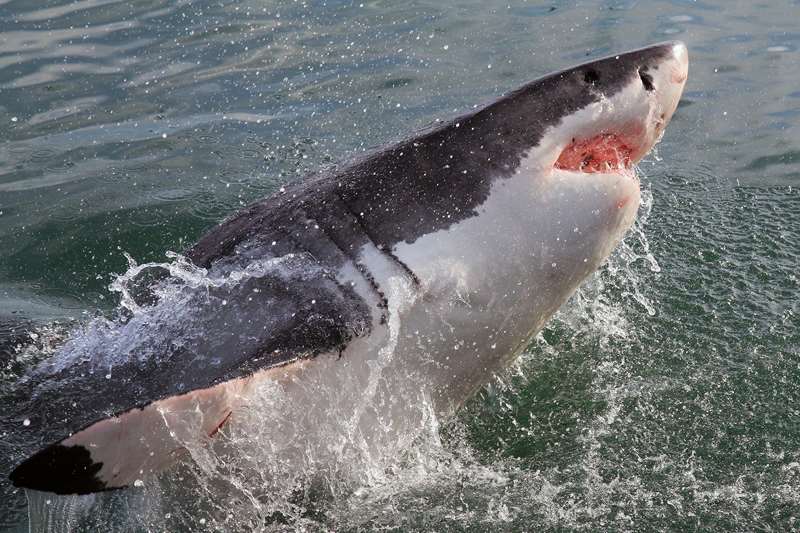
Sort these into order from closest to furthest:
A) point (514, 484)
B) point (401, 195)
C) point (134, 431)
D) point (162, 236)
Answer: point (134, 431)
point (401, 195)
point (514, 484)
point (162, 236)

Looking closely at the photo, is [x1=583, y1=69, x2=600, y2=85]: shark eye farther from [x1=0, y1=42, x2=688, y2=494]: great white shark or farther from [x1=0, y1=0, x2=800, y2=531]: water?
[x1=0, y1=0, x2=800, y2=531]: water

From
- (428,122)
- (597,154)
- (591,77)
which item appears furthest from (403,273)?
(428,122)

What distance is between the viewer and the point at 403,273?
292cm

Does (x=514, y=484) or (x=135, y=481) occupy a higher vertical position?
(x=135, y=481)

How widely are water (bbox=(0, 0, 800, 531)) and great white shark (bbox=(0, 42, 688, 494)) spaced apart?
0.96 feet

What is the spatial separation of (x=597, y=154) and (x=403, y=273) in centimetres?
75

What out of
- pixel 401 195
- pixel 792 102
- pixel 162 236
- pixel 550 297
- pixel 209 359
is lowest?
pixel 792 102

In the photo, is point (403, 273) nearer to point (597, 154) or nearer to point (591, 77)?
point (597, 154)

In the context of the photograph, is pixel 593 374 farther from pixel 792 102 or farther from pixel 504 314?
pixel 792 102

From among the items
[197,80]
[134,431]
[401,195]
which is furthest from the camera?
[197,80]

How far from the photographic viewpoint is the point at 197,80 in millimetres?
7840

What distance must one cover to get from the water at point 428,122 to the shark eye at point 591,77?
1.21 m

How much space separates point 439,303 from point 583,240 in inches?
20.6

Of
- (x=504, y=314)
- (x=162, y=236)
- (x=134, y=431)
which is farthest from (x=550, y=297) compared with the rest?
(x=162, y=236)
